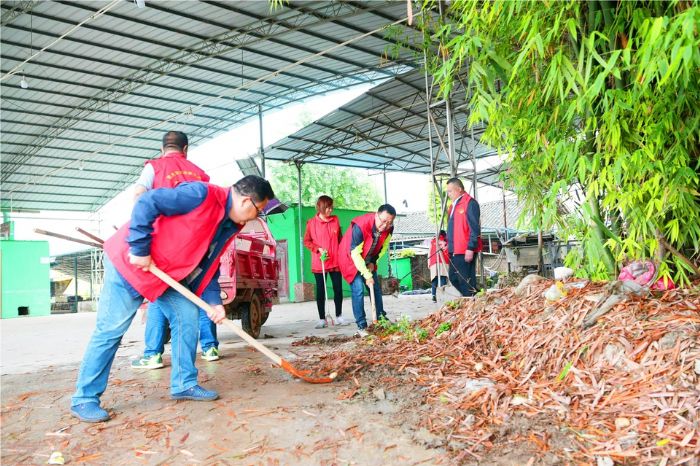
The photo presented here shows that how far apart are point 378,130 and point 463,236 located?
13.5 meters

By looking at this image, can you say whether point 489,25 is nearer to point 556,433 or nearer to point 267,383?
point 556,433

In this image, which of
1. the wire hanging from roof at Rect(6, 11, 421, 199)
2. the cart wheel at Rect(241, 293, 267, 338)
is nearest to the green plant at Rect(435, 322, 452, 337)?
the cart wheel at Rect(241, 293, 267, 338)

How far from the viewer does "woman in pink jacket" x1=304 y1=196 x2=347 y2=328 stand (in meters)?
7.84

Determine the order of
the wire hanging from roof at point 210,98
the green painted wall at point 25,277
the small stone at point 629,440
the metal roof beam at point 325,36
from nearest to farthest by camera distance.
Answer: the small stone at point 629,440 → the metal roof beam at point 325,36 → the wire hanging from roof at point 210,98 → the green painted wall at point 25,277

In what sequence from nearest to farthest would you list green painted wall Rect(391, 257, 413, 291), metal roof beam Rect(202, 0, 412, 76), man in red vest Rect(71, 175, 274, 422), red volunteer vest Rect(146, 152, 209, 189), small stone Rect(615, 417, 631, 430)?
small stone Rect(615, 417, 631, 430) → man in red vest Rect(71, 175, 274, 422) → red volunteer vest Rect(146, 152, 209, 189) → metal roof beam Rect(202, 0, 412, 76) → green painted wall Rect(391, 257, 413, 291)

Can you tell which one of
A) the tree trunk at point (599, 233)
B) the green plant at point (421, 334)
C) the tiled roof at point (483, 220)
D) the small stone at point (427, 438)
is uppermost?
the tiled roof at point (483, 220)

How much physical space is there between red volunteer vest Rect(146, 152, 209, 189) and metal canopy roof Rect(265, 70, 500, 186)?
36.4 ft

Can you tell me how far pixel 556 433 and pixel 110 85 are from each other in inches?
774

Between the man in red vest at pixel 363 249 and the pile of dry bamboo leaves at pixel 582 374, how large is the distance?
7.23 feet

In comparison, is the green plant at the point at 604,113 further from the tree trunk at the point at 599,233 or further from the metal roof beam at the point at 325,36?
the metal roof beam at the point at 325,36

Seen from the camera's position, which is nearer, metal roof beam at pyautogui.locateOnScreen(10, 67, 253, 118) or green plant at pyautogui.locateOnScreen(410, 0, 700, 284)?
green plant at pyautogui.locateOnScreen(410, 0, 700, 284)

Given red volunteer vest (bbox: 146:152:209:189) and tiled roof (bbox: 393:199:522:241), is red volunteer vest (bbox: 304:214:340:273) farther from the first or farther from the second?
tiled roof (bbox: 393:199:522:241)

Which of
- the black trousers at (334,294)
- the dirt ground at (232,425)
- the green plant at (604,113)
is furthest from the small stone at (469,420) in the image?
the black trousers at (334,294)

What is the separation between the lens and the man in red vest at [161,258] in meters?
3.06
